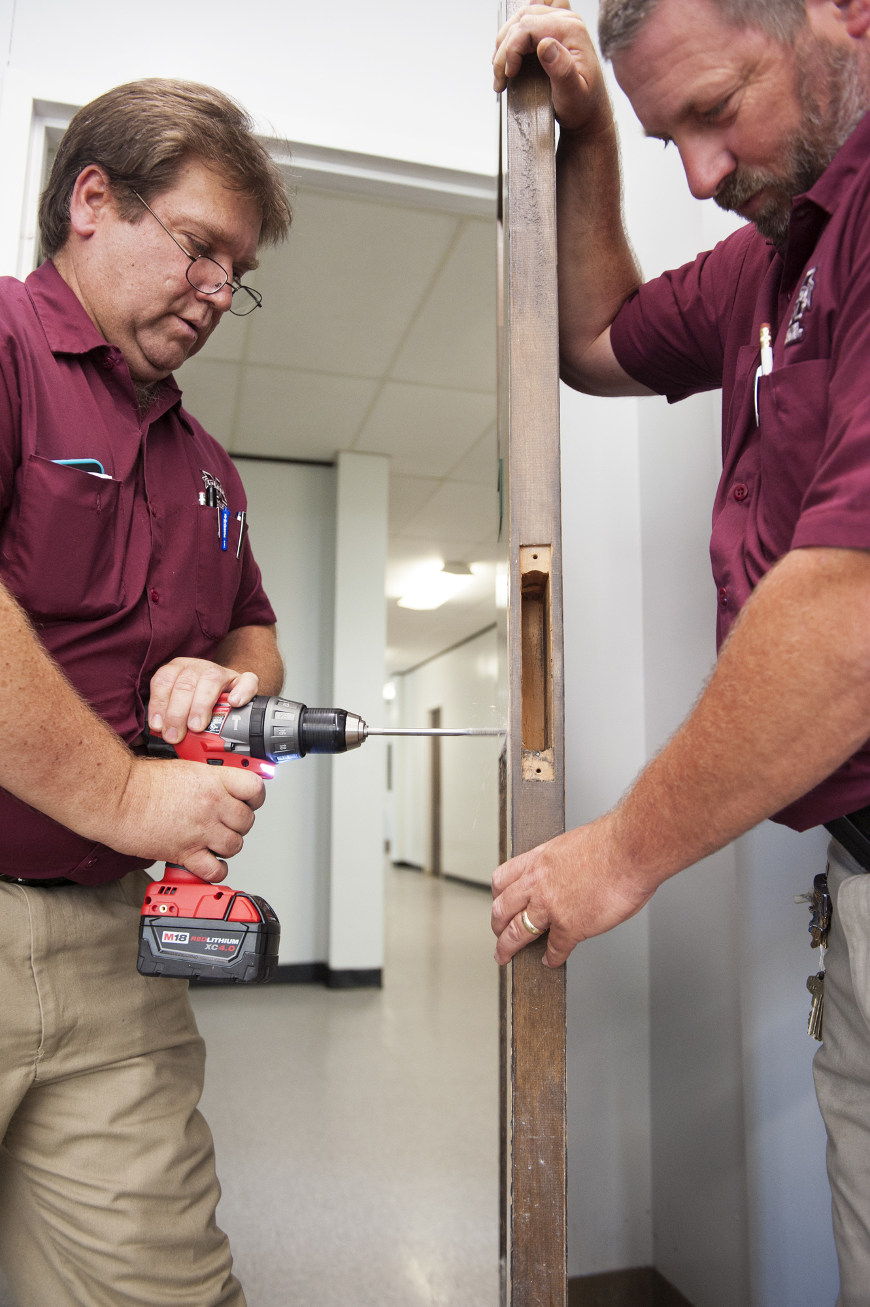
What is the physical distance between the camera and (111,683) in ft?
3.28

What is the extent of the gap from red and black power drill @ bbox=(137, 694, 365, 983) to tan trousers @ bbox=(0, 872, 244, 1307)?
94mm

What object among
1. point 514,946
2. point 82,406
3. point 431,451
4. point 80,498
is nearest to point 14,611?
point 80,498

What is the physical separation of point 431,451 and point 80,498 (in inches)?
146

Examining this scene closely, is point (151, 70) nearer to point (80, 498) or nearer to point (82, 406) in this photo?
point (82, 406)

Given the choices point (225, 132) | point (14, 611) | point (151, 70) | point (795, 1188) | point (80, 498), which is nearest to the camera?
point (14, 611)

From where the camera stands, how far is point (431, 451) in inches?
179

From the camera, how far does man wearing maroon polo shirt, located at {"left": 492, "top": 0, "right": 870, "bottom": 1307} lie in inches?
25.3

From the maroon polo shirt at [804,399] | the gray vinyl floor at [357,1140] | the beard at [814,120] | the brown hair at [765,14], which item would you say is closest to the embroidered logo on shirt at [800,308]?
the maroon polo shirt at [804,399]

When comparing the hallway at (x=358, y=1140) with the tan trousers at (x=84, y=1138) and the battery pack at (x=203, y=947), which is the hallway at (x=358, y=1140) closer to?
the tan trousers at (x=84, y=1138)

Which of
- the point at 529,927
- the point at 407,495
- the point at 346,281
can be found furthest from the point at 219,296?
the point at 407,495

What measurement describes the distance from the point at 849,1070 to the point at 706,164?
2.97 ft

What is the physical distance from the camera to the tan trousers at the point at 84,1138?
0.96 meters

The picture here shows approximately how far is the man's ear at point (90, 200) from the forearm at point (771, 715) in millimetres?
931

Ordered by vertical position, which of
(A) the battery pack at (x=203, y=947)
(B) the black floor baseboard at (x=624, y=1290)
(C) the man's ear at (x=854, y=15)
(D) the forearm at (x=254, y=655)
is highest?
(C) the man's ear at (x=854, y=15)
